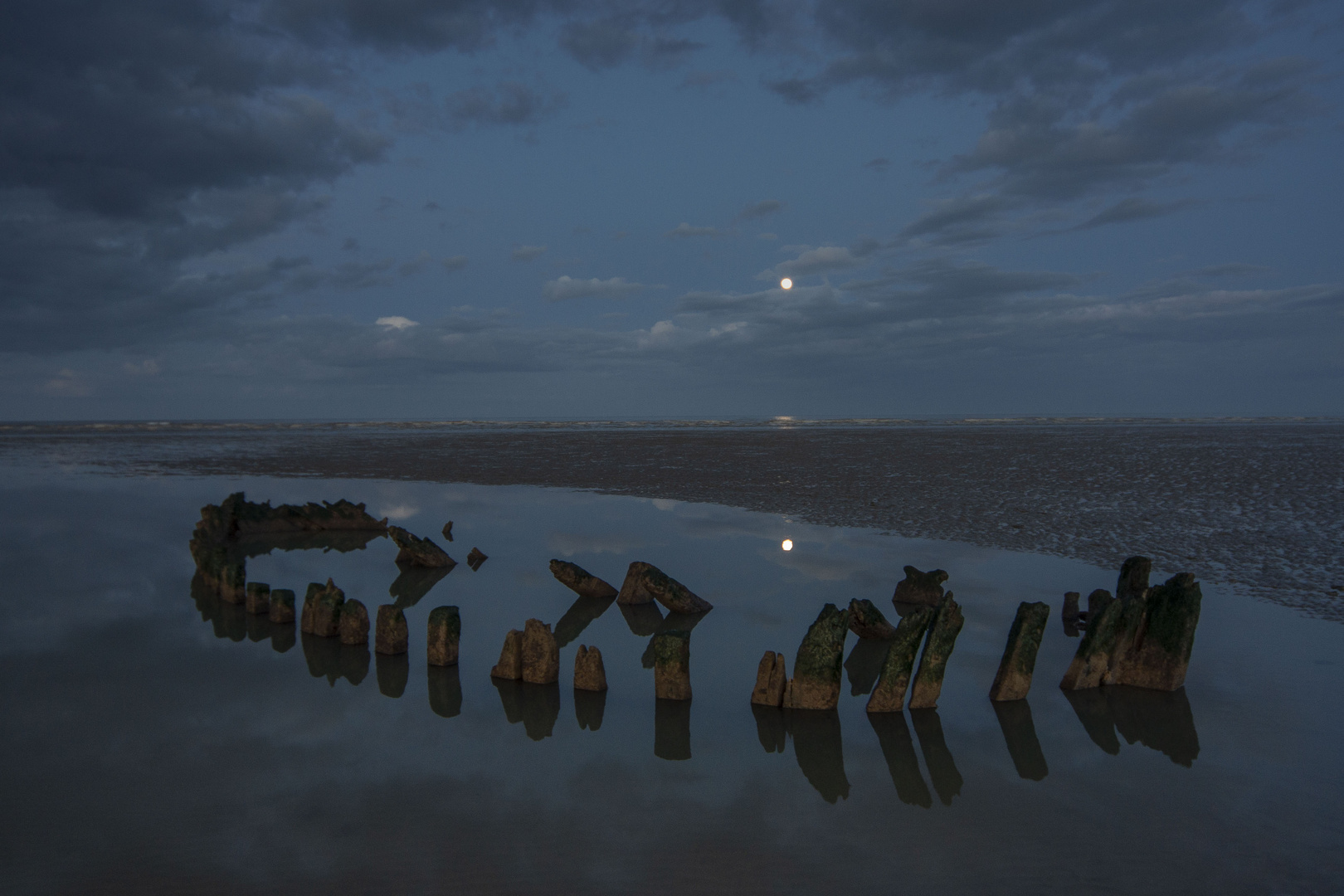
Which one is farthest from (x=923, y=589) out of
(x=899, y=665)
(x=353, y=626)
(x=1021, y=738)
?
(x=353, y=626)

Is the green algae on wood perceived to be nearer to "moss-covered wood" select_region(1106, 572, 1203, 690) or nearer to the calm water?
the calm water

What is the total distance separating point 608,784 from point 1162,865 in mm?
3010

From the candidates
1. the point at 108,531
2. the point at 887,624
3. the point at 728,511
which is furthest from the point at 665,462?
the point at 887,624

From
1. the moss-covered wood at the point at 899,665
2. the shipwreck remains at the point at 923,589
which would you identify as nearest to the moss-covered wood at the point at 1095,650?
the moss-covered wood at the point at 899,665

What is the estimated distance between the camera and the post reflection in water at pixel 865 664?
251 inches

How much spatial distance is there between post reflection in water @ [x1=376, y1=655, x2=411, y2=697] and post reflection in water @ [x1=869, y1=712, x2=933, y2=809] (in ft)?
12.6

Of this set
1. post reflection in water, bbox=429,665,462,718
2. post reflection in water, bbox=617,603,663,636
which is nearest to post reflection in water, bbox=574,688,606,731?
post reflection in water, bbox=429,665,462,718

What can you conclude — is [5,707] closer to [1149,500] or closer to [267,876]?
[267,876]

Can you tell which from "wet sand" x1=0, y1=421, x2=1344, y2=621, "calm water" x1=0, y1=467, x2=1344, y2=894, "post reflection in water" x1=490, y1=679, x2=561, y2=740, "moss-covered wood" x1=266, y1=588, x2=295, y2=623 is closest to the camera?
"calm water" x1=0, y1=467, x2=1344, y2=894

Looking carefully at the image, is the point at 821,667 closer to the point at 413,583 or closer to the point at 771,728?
the point at 771,728

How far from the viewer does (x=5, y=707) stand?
571cm

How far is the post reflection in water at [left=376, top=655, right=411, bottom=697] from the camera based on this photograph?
6.22 m

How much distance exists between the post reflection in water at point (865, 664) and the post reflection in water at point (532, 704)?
2.47m

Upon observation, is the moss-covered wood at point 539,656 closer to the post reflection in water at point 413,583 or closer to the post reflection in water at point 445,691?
the post reflection in water at point 445,691
